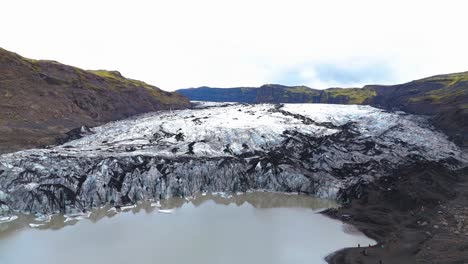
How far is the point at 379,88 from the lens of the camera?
408ft

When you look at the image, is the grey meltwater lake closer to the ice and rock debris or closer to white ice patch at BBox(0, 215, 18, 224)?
white ice patch at BBox(0, 215, 18, 224)

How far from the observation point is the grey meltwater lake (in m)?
22.9

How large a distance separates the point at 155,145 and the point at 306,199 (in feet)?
68.2

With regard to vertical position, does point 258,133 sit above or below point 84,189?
above

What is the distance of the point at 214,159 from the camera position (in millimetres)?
42531

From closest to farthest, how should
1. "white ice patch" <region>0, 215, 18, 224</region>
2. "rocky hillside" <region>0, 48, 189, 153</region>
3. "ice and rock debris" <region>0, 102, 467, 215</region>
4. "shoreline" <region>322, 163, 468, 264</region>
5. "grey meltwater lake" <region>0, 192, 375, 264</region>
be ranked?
"grey meltwater lake" <region>0, 192, 375, 264</region>
"shoreline" <region>322, 163, 468, 264</region>
"white ice patch" <region>0, 215, 18, 224</region>
"ice and rock debris" <region>0, 102, 467, 215</region>
"rocky hillside" <region>0, 48, 189, 153</region>

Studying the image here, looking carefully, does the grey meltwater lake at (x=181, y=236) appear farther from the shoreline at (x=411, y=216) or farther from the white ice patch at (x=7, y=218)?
the shoreline at (x=411, y=216)

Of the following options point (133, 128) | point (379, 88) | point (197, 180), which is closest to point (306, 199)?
point (197, 180)

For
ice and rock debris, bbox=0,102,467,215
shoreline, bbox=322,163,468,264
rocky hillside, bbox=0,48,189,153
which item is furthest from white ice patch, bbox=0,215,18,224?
shoreline, bbox=322,163,468,264

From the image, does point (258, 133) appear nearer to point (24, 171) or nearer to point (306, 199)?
point (306, 199)

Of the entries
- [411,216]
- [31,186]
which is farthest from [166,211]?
[411,216]

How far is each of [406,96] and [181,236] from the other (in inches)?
3501

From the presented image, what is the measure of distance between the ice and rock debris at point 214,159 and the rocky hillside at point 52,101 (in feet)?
28.6

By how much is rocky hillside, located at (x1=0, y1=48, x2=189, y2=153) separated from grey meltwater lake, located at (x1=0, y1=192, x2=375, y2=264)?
22.8 metres
